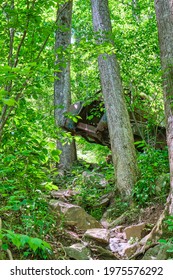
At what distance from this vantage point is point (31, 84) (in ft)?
11.0

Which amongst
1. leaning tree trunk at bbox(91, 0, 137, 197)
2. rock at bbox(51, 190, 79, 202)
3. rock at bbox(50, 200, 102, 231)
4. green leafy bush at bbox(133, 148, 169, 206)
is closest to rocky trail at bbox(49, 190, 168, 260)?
rock at bbox(50, 200, 102, 231)

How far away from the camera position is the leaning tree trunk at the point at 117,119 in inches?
273

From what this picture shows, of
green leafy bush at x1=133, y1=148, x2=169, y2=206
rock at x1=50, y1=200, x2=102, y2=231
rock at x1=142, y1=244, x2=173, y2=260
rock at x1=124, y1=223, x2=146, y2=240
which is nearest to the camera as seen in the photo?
rock at x1=142, y1=244, x2=173, y2=260

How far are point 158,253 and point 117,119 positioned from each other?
3706 millimetres

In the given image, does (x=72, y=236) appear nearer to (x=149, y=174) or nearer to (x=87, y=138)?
(x=149, y=174)

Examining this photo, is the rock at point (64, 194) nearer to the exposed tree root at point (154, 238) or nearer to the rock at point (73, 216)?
the rock at point (73, 216)

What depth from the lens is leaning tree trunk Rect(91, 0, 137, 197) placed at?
6926 millimetres

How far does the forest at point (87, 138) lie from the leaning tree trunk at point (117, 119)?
22 millimetres

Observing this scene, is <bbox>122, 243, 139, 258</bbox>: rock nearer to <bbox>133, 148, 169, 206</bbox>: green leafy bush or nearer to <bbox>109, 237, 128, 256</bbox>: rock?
<bbox>109, 237, 128, 256</bbox>: rock

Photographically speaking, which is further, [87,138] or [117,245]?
[87,138]

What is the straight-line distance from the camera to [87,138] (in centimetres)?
1003

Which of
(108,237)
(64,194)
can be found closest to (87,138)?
(64,194)

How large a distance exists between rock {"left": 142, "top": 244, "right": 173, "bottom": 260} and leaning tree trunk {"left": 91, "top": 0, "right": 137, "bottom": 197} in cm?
249
